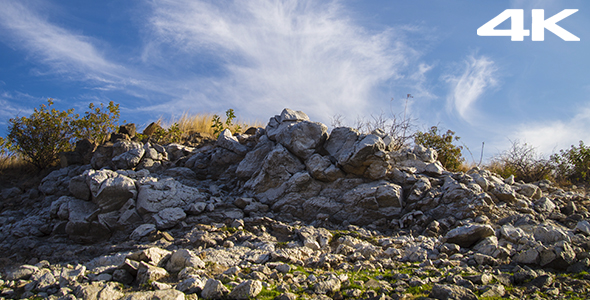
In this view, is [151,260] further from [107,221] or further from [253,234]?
[107,221]

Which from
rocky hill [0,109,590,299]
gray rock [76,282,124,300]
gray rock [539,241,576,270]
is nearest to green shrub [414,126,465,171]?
rocky hill [0,109,590,299]

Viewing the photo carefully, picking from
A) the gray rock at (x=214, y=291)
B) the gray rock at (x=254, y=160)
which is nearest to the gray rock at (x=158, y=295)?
the gray rock at (x=214, y=291)

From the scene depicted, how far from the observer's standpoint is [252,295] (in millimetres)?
4438

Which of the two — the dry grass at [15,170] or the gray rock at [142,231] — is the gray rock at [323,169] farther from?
the dry grass at [15,170]

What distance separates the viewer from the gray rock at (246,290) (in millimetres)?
4430

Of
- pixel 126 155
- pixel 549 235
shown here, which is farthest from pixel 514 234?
pixel 126 155

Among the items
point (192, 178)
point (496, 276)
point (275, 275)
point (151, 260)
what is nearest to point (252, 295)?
point (275, 275)

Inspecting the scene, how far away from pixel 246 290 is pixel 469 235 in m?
4.66

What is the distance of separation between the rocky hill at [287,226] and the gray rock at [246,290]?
16mm

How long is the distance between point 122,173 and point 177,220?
2.97 m

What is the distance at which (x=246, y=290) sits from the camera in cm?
446

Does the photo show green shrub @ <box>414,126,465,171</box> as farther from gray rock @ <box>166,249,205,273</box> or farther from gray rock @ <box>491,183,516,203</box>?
gray rock @ <box>166,249,205,273</box>

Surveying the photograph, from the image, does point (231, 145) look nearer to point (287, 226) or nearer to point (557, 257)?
point (287, 226)

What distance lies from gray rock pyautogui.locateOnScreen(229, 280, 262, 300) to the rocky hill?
0.02m
